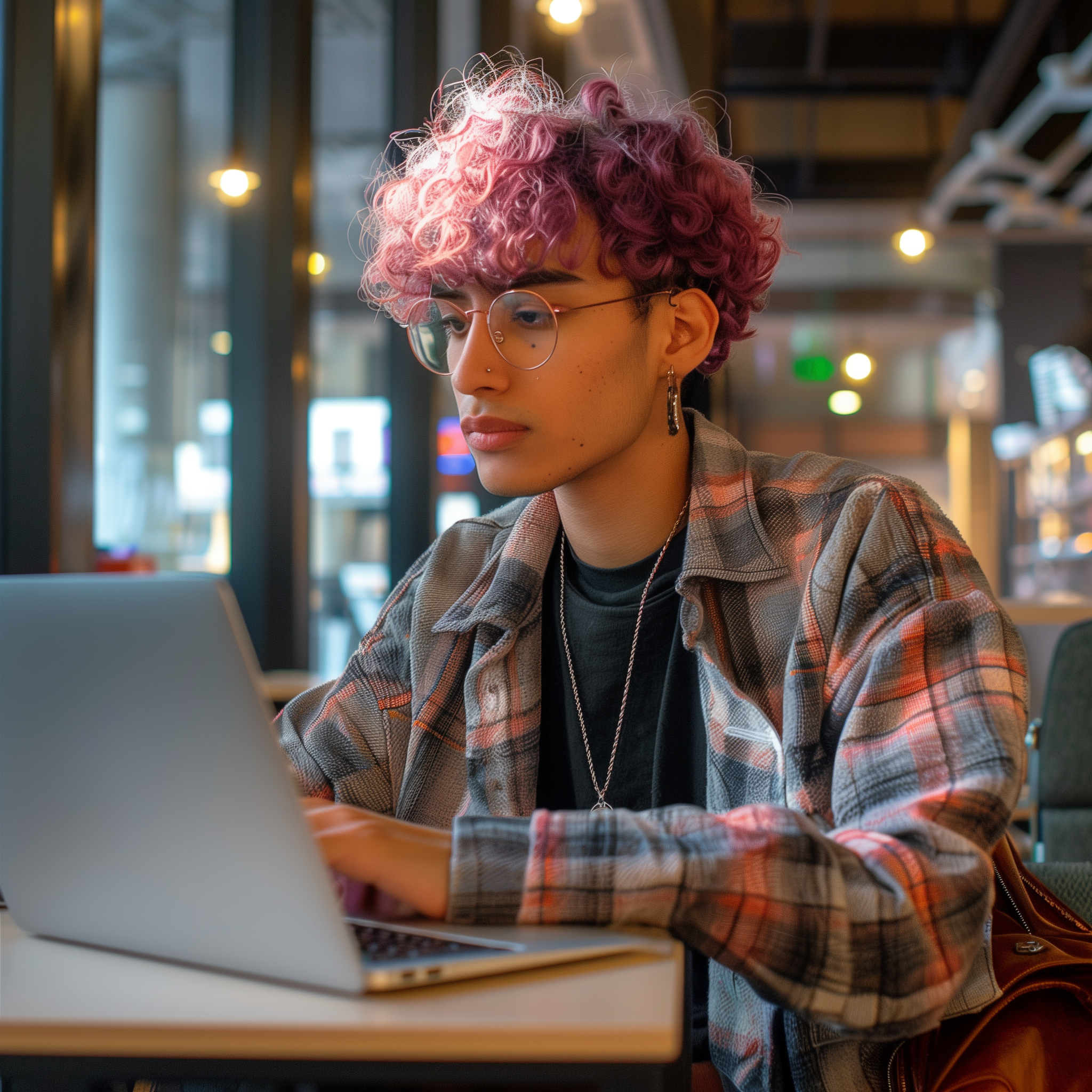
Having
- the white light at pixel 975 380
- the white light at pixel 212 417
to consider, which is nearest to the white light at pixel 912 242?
the white light at pixel 212 417

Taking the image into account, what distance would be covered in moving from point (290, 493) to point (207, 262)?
259 inches

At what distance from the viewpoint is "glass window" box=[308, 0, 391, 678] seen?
6973 mm

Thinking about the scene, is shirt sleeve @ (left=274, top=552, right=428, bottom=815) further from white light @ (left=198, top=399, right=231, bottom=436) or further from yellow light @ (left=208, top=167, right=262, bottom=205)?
white light @ (left=198, top=399, right=231, bottom=436)

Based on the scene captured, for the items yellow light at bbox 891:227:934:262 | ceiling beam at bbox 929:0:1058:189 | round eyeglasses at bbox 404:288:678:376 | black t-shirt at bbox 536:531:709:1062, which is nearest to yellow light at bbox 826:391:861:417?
ceiling beam at bbox 929:0:1058:189

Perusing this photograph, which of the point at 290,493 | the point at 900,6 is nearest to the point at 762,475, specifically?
the point at 290,493

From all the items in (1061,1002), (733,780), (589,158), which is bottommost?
(1061,1002)

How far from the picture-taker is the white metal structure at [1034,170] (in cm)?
575

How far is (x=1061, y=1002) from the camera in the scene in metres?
1.01

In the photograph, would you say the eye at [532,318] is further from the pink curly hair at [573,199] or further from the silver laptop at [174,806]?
the silver laptop at [174,806]

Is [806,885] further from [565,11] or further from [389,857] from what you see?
[565,11]

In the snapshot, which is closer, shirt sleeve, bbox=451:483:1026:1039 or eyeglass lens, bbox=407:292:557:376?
shirt sleeve, bbox=451:483:1026:1039

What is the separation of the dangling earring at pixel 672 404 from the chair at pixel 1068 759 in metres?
0.82

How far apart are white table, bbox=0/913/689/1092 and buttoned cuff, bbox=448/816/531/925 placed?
0.27 ft

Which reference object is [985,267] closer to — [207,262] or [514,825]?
[207,262]
